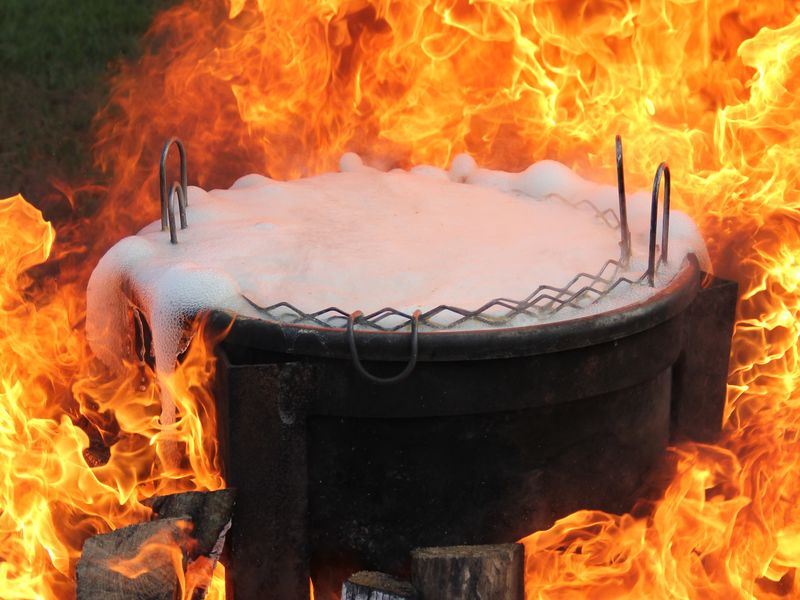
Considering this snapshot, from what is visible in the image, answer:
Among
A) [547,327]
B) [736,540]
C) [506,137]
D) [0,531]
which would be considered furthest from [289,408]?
[506,137]

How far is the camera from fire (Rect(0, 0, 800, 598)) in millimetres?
3432

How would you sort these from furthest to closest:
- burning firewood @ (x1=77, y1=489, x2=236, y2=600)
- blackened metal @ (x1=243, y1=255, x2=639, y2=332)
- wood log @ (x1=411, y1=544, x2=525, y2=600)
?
blackened metal @ (x1=243, y1=255, x2=639, y2=332) → burning firewood @ (x1=77, y1=489, x2=236, y2=600) → wood log @ (x1=411, y1=544, x2=525, y2=600)

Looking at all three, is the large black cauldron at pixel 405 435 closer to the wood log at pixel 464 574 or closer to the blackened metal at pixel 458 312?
the blackened metal at pixel 458 312

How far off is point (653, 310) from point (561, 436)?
0.45m

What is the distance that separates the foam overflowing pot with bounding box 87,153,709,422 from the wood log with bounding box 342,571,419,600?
28.4 inches

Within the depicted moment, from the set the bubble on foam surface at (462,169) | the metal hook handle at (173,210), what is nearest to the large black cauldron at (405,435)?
the metal hook handle at (173,210)

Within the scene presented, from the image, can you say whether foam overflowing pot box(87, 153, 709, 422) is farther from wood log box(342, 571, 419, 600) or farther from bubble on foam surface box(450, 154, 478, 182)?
wood log box(342, 571, 419, 600)

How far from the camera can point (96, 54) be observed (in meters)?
6.79

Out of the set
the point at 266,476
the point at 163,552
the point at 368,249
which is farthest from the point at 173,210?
the point at 163,552

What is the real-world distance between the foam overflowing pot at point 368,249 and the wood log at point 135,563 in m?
0.52

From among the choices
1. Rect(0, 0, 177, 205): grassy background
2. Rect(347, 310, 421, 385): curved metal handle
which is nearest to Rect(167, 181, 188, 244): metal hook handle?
Rect(347, 310, 421, 385): curved metal handle

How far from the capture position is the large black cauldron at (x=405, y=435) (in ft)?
9.12

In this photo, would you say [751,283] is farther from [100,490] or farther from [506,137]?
[100,490]

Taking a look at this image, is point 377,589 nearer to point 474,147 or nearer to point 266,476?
point 266,476
